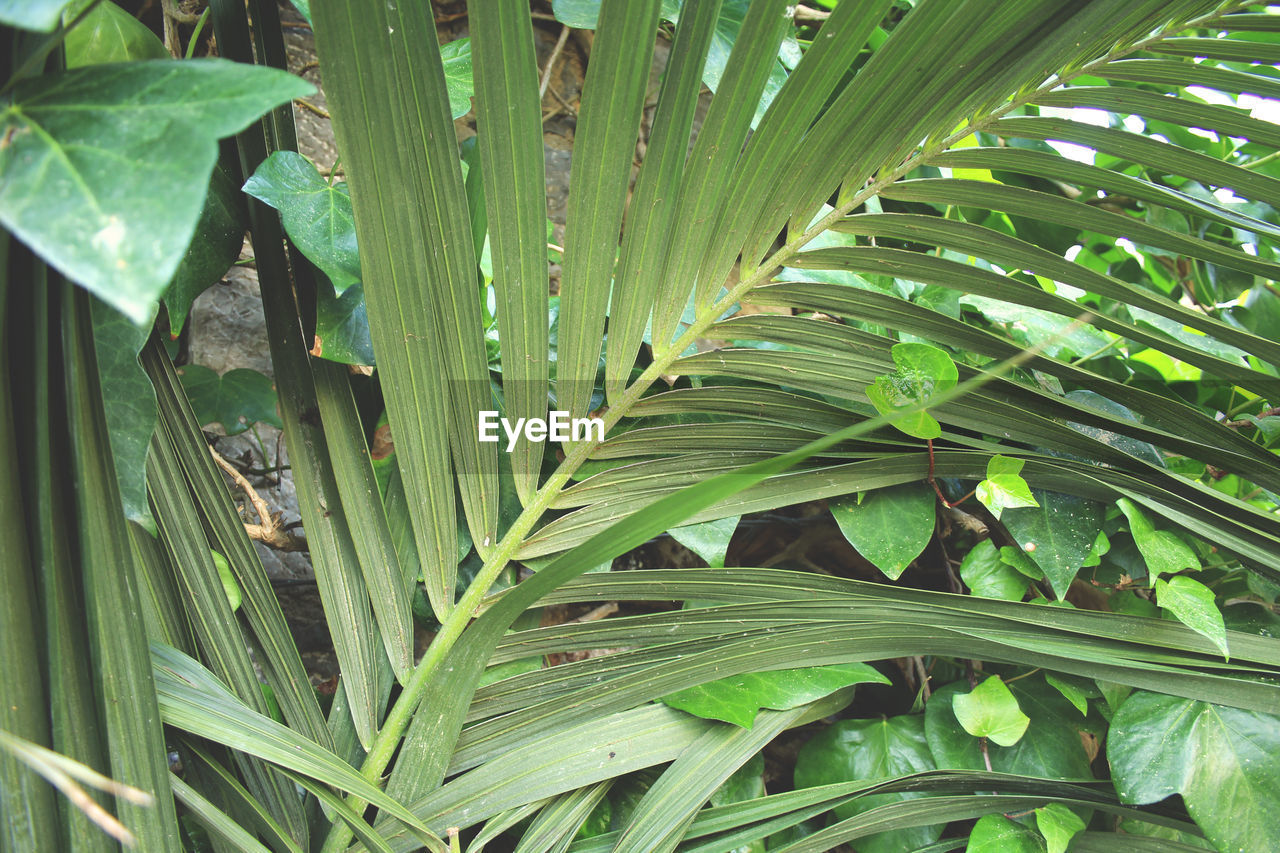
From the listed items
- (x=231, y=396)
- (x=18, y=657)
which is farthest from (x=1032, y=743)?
(x=231, y=396)

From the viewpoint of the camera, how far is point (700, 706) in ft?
2.29

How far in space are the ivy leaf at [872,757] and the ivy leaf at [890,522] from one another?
216 mm

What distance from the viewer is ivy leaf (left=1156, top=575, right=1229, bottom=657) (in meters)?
0.68

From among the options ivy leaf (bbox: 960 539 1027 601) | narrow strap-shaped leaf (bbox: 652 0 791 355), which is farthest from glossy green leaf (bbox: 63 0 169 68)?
ivy leaf (bbox: 960 539 1027 601)

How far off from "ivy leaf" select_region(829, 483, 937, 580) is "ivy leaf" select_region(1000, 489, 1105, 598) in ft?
0.29

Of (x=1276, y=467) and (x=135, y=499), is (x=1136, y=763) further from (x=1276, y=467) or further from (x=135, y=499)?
(x=135, y=499)

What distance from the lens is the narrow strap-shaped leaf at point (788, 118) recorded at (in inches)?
20.9

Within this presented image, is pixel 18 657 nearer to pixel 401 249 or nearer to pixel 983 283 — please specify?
pixel 401 249

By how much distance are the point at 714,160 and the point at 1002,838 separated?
2.35 feet

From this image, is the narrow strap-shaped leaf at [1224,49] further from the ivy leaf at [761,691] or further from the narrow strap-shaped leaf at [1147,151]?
the ivy leaf at [761,691]

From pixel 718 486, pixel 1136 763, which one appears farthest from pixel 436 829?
pixel 1136 763

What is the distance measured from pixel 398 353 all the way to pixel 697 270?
0.27 m

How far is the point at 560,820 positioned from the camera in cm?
67

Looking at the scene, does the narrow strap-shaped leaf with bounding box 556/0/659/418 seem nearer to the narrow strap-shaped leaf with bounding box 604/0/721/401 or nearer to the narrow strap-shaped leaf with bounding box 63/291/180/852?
the narrow strap-shaped leaf with bounding box 604/0/721/401
